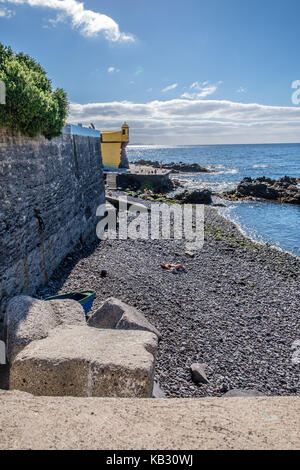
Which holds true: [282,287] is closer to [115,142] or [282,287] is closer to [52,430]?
[52,430]

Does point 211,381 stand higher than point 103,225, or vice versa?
point 103,225

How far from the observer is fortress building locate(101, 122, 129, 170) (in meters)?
37.8

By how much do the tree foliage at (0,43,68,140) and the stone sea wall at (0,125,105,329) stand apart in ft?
1.03

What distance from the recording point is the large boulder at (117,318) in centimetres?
614

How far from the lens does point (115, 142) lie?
125 ft

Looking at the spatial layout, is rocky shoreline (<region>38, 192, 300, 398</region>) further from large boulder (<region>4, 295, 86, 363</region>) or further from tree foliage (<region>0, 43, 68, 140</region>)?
tree foliage (<region>0, 43, 68, 140</region>)

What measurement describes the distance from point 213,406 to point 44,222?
7210mm

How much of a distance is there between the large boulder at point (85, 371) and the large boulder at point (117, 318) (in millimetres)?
1655
